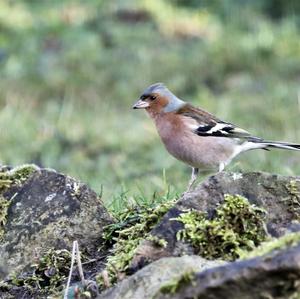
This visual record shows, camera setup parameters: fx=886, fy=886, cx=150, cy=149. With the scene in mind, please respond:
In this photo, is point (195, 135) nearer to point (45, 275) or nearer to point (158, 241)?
point (45, 275)

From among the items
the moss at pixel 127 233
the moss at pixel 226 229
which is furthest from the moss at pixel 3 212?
the moss at pixel 226 229

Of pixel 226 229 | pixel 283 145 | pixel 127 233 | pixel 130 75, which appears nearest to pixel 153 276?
pixel 226 229

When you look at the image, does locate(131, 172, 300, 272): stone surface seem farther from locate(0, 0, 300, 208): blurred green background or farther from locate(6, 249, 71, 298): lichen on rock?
locate(0, 0, 300, 208): blurred green background

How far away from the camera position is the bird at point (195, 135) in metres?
6.19

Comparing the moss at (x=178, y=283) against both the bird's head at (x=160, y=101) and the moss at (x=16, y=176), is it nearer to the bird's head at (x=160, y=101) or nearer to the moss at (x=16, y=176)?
the moss at (x=16, y=176)

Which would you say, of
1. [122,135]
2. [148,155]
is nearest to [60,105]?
[122,135]

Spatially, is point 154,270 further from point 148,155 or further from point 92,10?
point 92,10

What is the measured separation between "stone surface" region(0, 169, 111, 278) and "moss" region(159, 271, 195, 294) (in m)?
1.29

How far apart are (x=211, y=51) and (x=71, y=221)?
386 inches

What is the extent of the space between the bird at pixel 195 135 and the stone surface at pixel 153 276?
2436 mm

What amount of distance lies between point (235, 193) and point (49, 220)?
1.07 m

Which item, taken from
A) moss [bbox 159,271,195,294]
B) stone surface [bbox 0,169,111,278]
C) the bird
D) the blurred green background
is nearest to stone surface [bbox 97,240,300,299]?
moss [bbox 159,271,195,294]

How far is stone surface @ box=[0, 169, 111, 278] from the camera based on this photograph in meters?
4.61

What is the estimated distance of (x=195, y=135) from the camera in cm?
631
